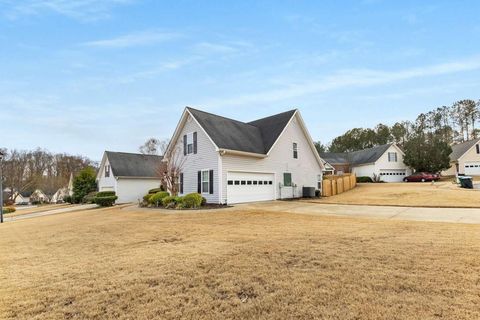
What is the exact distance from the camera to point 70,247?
7.41 m

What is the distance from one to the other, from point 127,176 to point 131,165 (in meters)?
2.03

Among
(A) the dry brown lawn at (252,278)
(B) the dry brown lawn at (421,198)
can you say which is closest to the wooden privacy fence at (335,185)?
(B) the dry brown lawn at (421,198)

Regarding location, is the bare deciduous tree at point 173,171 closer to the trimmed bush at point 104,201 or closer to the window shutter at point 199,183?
the window shutter at point 199,183

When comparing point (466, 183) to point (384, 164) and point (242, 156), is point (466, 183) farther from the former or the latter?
point (242, 156)

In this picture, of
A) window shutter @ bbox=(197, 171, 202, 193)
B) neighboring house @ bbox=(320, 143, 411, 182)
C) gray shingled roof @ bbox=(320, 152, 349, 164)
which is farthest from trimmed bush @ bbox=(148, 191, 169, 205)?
gray shingled roof @ bbox=(320, 152, 349, 164)

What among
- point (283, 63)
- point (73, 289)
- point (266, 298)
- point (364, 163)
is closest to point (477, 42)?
point (283, 63)

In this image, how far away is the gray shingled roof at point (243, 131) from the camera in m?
18.8

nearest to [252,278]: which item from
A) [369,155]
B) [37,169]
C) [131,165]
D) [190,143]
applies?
[190,143]

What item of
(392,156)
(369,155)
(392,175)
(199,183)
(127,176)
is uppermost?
(369,155)

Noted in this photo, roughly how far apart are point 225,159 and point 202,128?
2587 millimetres

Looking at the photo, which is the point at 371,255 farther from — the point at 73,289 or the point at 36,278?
the point at 36,278

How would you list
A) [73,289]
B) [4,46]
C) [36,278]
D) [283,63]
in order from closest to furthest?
[73,289] → [36,278] → [4,46] → [283,63]

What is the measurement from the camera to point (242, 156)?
19.1m

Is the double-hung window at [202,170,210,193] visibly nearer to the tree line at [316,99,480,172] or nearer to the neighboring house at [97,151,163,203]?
the neighboring house at [97,151,163,203]
